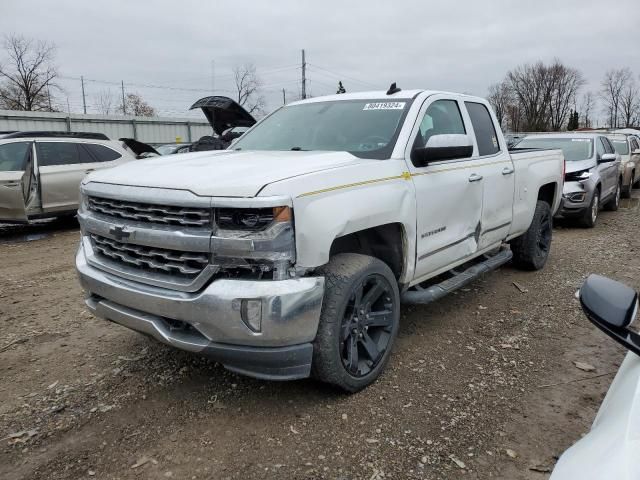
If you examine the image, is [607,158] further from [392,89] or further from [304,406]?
[304,406]

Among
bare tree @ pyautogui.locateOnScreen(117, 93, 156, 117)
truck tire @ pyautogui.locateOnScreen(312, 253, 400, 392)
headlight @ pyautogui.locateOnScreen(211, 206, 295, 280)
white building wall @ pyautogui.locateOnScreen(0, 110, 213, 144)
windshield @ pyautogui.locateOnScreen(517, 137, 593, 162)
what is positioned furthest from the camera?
bare tree @ pyautogui.locateOnScreen(117, 93, 156, 117)

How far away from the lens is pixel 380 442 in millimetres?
2699

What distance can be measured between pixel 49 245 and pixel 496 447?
7.35 meters

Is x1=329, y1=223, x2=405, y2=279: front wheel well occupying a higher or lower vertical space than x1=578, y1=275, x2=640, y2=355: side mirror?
lower

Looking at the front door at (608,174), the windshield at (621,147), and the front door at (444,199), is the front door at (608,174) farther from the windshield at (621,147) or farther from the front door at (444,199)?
the front door at (444,199)

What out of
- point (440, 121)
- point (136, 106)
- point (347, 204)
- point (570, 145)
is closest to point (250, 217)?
point (347, 204)

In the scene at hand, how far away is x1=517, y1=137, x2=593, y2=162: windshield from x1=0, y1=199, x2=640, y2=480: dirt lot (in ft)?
19.7

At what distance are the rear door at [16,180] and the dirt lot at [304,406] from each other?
Answer: 4070mm

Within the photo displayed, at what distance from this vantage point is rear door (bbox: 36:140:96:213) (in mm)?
8469

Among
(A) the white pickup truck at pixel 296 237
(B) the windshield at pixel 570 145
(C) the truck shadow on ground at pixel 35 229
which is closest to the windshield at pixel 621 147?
(B) the windshield at pixel 570 145

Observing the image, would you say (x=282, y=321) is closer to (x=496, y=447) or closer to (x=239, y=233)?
(x=239, y=233)

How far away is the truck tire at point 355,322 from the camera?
2.81 metres

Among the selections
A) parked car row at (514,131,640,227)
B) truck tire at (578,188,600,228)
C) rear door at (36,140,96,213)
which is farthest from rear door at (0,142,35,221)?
truck tire at (578,188,600,228)

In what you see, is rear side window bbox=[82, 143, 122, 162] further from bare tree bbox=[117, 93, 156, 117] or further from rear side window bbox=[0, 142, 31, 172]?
bare tree bbox=[117, 93, 156, 117]
